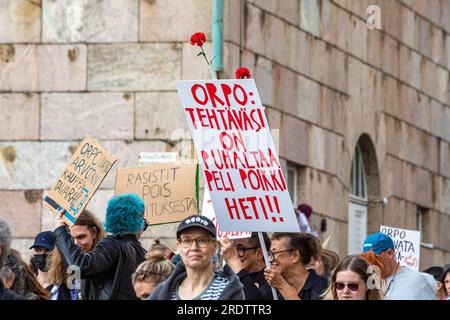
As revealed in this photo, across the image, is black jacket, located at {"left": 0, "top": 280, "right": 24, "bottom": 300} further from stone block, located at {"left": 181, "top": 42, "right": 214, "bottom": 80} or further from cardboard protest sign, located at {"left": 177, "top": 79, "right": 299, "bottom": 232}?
stone block, located at {"left": 181, "top": 42, "right": 214, "bottom": 80}

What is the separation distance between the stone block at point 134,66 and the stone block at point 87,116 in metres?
0.13

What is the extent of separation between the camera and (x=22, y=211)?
20000 mm

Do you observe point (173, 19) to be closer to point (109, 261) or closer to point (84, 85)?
point (84, 85)

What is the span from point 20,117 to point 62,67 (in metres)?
0.73

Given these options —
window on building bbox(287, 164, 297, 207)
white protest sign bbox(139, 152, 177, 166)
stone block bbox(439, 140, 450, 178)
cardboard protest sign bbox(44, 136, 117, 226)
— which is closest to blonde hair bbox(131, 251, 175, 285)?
cardboard protest sign bbox(44, 136, 117, 226)

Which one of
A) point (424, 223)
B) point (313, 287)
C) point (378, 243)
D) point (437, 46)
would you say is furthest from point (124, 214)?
point (437, 46)

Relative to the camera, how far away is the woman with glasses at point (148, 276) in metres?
11.6

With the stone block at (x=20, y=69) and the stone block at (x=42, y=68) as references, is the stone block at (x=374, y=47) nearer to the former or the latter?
the stone block at (x=42, y=68)

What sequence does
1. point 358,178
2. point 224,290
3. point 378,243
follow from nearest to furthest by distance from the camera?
point 224,290 → point 378,243 → point 358,178

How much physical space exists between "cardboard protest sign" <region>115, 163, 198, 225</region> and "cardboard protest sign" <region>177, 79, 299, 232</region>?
9.08 ft

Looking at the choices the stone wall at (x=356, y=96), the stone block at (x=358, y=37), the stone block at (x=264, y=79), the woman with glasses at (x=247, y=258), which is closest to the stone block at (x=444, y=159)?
the stone wall at (x=356, y=96)

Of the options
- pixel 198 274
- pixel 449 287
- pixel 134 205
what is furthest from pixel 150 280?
pixel 449 287

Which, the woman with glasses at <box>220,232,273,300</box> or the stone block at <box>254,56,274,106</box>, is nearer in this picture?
the woman with glasses at <box>220,232,273,300</box>

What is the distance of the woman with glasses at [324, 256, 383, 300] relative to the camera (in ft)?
35.2
